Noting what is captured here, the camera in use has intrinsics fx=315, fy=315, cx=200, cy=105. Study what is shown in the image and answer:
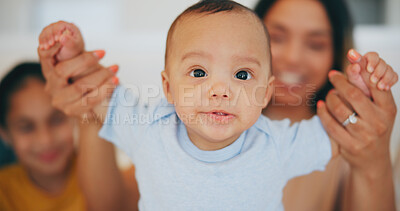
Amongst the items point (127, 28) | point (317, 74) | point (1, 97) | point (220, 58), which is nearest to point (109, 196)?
point (1, 97)

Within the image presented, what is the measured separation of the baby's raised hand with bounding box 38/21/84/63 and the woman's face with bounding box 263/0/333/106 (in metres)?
0.63

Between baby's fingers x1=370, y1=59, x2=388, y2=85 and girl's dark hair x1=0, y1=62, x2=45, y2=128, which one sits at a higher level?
baby's fingers x1=370, y1=59, x2=388, y2=85

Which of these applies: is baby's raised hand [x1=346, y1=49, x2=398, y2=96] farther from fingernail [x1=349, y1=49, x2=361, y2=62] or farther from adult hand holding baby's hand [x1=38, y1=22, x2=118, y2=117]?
adult hand holding baby's hand [x1=38, y1=22, x2=118, y2=117]

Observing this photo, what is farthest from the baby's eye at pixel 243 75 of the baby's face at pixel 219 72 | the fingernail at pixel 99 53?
the fingernail at pixel 99 53

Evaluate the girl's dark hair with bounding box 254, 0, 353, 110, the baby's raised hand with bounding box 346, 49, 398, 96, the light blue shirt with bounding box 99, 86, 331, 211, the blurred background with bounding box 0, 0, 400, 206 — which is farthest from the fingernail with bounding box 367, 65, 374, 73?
the blurred background with bounding box 0, 0, 400, 206

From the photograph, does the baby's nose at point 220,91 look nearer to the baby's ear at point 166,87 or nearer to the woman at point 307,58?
the baby's ear at point 166,87

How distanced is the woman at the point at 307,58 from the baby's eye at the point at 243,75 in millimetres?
429

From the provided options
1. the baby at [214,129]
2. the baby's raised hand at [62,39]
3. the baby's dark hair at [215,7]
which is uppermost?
the baby's dark hair at [215,7]

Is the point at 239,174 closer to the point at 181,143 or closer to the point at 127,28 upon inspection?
A: the point at 181,143

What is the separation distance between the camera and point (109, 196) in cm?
105

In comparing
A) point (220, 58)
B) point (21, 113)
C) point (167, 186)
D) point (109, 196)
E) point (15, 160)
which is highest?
point (220, 58)

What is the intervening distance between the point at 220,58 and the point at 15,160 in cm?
131

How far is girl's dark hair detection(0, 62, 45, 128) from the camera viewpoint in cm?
116

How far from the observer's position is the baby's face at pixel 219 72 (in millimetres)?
537
